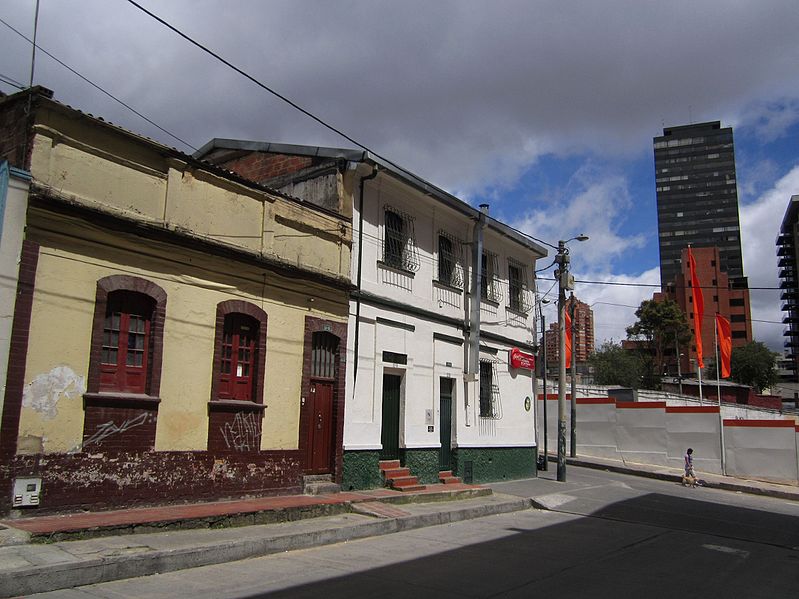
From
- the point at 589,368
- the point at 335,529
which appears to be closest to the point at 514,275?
the point at 335,529

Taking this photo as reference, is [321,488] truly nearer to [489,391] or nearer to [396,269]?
[396,269]

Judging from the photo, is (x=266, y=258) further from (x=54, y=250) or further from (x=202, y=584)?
(x=202, y=584)

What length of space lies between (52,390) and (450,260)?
10883 mm

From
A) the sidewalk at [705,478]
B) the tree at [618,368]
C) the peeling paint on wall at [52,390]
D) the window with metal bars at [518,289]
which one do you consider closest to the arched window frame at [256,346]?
the peeling paint on wall at [52,390]

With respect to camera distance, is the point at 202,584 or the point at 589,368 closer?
the point at 202,584

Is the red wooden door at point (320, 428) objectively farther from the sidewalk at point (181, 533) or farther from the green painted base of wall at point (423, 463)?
the green painted base of wall at point (423, 463)

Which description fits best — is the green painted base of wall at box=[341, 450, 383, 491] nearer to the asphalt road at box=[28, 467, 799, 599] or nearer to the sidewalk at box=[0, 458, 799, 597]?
the sidewalk at box=[0, 458, 799, 597]

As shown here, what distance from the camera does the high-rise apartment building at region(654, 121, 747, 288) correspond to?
171m

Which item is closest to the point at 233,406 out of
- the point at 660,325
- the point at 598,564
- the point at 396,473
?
the point at 396,473

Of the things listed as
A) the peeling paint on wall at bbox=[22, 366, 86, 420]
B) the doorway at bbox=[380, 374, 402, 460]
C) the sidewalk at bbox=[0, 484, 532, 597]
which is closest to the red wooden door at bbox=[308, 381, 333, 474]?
the sidewalk at bbox=[0, 484, 532, 597]

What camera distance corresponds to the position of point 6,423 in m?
8.41

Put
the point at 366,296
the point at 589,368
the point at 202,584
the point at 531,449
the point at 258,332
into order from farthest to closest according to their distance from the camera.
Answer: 1. the point at 589,368
2. the point at 531,449
3. the point at 366,296
4. the point at 258,332
5. the point at 202,584

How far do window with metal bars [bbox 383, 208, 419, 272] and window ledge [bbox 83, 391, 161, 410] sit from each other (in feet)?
21.7

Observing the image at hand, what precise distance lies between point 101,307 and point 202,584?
13.9 ft
